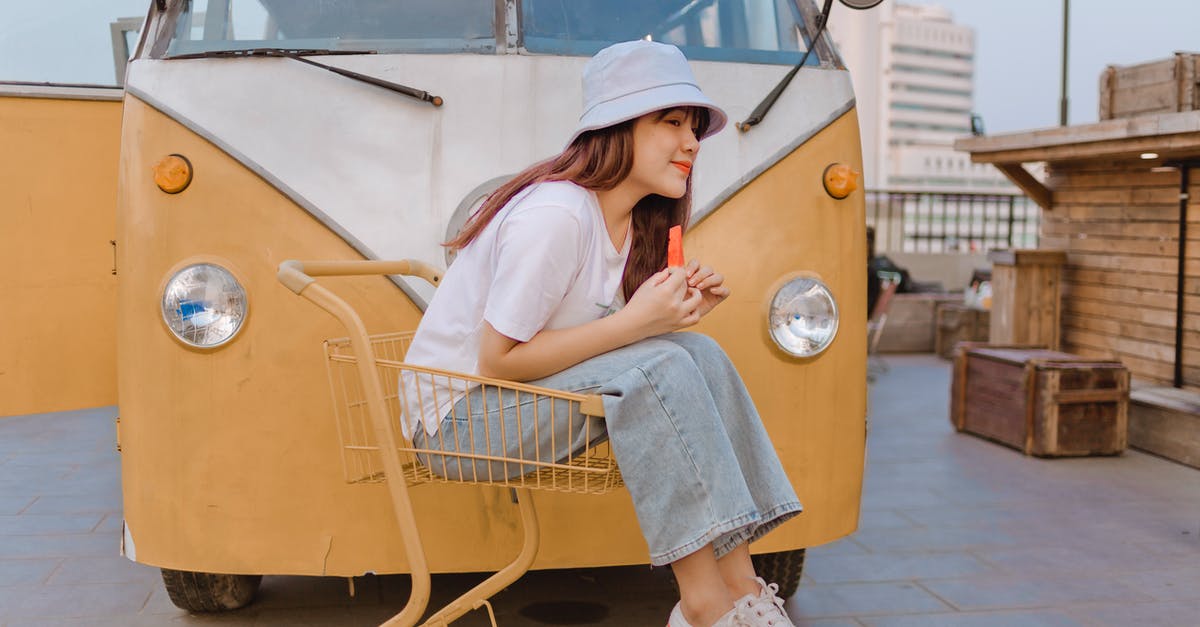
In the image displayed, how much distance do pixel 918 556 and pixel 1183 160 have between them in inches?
145

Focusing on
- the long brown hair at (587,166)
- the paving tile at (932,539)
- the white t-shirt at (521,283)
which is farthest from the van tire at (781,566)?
the long brown hair at (587,166)

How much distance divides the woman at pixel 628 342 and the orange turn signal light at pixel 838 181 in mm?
762

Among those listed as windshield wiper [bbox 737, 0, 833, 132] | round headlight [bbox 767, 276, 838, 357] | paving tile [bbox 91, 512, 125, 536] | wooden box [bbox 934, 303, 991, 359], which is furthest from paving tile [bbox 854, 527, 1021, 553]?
wooden box [bbox 934, 303, 991, 359]

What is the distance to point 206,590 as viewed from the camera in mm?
3562

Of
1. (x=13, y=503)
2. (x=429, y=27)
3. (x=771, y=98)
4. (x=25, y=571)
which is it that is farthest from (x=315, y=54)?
(x=13, y=503)

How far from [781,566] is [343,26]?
7.09 ft

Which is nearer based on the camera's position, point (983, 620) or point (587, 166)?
point (587, 166)

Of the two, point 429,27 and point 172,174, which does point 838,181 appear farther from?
point 172,174

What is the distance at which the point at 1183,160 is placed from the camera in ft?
22.3

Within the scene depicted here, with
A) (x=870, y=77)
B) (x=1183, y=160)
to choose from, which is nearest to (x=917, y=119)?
(x=870, y=77)

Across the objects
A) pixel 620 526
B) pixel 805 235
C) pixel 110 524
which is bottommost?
pixel 110 524

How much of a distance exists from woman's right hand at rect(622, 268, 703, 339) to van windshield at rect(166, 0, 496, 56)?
122 centimetres

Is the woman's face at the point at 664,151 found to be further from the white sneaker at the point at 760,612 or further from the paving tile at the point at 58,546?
the paving tile at the point at 58,546

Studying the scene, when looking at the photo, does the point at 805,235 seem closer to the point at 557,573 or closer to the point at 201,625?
the point at 557,573
